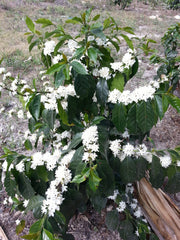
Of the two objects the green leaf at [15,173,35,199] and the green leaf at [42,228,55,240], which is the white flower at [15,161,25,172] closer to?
the green leaf at [15,173,35,199]

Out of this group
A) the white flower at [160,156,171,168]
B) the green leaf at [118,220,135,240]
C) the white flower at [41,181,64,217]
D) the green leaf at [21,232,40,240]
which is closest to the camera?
the green leaf at [21,232,40,240]

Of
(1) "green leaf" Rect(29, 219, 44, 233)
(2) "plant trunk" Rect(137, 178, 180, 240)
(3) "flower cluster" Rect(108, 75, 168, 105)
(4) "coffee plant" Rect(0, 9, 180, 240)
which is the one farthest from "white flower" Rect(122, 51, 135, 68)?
(2) "plant trunk" Rect(137, 178, 180, 240)

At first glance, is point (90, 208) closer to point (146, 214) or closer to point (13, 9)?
Result: point (146, 214)

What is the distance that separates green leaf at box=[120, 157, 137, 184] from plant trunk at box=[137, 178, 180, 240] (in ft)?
1.20

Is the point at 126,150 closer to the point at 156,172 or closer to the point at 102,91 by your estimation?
the point at 156,172

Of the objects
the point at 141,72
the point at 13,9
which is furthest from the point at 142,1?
the point at 141,72

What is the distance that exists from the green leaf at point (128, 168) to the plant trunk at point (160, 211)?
37cm

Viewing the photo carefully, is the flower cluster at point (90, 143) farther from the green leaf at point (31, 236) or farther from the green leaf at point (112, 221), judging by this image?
the green leaf at point (112, 221)

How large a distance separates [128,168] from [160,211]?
51 centimetres

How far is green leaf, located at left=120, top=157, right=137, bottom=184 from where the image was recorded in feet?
3.05

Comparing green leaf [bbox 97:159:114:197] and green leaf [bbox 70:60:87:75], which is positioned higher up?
green leaf [bbox 70:60:87:75]

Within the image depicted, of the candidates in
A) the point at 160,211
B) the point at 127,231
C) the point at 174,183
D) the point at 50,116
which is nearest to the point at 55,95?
the point at 50,116

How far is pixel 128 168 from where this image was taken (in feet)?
3.06

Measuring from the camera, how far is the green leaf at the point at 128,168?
3.05 ft
